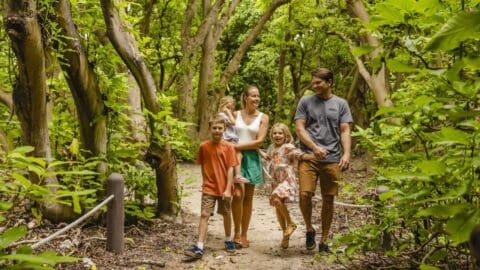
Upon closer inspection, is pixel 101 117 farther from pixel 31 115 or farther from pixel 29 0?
pixel 29 0

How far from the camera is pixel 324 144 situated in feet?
19.3

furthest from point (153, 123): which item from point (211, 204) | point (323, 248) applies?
point (323, 248)

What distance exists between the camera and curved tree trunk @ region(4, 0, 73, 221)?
4625 mm

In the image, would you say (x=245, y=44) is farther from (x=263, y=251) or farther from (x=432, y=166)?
(x=432, y=166)

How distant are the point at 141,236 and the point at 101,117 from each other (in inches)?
61.5

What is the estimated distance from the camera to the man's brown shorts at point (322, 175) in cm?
586

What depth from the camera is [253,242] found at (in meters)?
6.82

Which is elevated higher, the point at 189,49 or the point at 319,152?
the point at 189,49

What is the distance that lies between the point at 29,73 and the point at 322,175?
3.23 m

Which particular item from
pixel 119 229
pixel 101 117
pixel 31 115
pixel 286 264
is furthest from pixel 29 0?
pixel 286 264

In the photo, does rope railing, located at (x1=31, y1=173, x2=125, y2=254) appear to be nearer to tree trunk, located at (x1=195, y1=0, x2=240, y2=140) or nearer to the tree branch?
the tree branch

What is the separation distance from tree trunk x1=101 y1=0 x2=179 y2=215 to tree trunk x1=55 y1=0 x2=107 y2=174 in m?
0.42

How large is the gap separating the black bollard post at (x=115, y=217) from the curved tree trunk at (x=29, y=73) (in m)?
0.61

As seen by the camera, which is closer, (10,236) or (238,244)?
(10,236)
